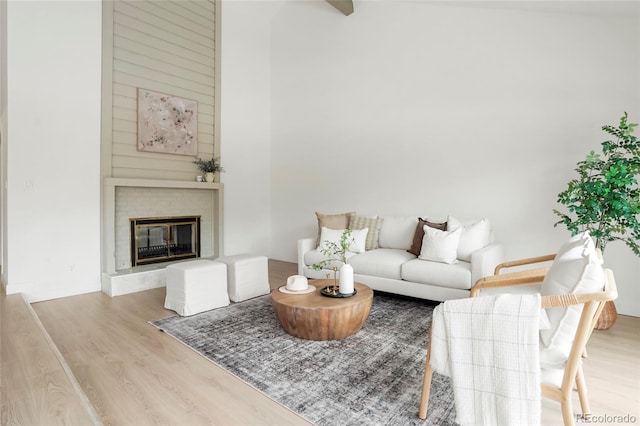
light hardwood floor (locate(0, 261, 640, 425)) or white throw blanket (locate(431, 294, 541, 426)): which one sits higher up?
white throw blanket (locate(431, 294, 541, 426))

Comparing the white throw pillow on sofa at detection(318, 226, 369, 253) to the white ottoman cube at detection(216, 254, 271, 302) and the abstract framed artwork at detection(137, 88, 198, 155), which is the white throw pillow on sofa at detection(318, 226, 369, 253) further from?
the abstract framed artwork at detection(137, 88, 198, 155)

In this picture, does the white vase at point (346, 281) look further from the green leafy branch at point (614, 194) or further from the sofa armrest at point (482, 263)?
the green leafy branch at point (614, 194)

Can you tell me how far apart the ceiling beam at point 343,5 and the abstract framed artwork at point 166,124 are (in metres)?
2.46

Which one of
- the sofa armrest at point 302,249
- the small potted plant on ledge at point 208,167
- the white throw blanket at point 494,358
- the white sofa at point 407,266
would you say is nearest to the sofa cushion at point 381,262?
the white sofa at point 407,266

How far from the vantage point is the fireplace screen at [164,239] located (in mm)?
4587

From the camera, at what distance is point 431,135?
4395mm

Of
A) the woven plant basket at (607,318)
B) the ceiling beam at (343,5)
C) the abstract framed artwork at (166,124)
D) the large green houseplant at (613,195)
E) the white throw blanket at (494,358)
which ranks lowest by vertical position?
the woven plant basket at (607,318)

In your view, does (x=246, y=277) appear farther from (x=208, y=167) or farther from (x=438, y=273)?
(x=208, y=167)

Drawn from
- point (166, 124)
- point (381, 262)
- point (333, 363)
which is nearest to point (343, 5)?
point (166, 124)

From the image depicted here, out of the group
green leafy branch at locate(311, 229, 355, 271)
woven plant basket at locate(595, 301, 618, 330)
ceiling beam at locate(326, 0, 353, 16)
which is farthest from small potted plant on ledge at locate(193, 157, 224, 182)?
woven plant basket at locate(595, 301, 618, 330)

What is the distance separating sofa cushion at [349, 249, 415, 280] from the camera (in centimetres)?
366

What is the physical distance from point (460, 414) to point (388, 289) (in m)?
2.21

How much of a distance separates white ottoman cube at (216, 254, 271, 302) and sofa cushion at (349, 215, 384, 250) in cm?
130

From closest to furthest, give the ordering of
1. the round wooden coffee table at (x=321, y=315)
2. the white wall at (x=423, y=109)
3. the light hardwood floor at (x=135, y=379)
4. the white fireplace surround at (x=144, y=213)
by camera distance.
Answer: the light hardwood floor at (x=135, y=379)
the round wooden coffee table at (x=321, y=315)
the white wall at (x=423, y=109)
the white fireplace surround at (x=144, y=213)
